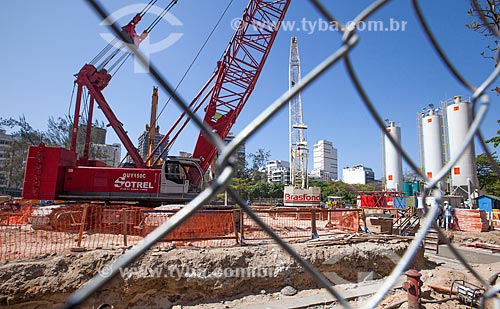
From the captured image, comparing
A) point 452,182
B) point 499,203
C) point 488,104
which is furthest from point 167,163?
point 499,203

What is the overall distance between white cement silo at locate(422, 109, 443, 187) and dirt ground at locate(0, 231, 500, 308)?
19643 mm

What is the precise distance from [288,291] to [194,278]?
7.50 feet

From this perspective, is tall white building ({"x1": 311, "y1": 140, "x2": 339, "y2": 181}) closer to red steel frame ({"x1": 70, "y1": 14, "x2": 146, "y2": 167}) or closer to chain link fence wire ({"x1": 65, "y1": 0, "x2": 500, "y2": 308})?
red steel frame ({"x1": 70, "y1": 14, "x2": 146, "y2": 167})

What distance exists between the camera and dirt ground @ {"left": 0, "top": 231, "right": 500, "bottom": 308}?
620cm

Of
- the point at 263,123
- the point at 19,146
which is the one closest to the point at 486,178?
the point at 263,123

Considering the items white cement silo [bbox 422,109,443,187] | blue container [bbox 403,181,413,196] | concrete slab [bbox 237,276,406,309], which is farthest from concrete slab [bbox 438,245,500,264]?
blue container [bbox 403,181,413,196]

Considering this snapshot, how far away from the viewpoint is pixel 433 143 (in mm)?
25281

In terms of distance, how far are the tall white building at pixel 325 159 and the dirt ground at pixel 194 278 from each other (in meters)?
116

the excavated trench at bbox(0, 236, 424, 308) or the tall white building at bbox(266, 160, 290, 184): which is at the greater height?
the tall white building at bbox(266, 160, 290, 184)

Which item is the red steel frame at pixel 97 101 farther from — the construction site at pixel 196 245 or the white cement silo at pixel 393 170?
the white cement silo at pixel 393 170

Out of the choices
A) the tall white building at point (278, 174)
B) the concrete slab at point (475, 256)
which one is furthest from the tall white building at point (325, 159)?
the concrete slab at point (475, 256)

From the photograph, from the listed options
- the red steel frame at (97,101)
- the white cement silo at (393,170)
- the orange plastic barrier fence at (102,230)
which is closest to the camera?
the orange plastic barrier fence at (102,230)

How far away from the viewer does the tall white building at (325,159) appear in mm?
124106

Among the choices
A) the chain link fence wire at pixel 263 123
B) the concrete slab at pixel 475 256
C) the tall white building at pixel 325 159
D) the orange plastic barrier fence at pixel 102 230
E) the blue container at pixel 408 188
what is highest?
the tall white building at pixel 325 159
